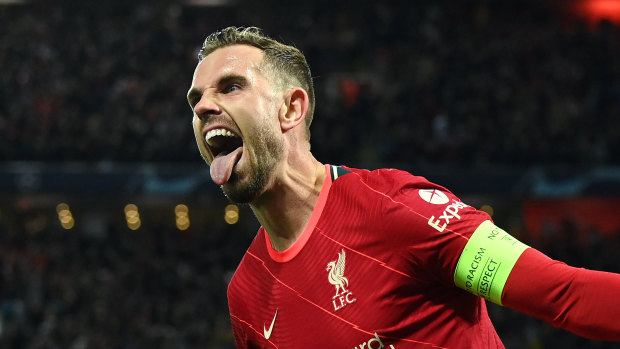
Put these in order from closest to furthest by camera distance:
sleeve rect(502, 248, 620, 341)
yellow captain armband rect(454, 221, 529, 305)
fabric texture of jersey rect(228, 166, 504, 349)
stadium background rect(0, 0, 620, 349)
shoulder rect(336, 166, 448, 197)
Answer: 1. sleeve rect(502, 248, 620, 341)
2. yellow captain armband rect(454, 221, 529, 305)
3. fabric texture of jersey rect(228, 166, 504, 349)
4. shoulder rect(336, 166, 448, 197)
5. stadium background rect(0, 0, 620, 349)

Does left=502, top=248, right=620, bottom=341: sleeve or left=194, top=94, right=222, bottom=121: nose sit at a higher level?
left=502, top=248, right=620, bottom=341: sleeve

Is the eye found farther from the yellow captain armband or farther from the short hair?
the yellow captain armband

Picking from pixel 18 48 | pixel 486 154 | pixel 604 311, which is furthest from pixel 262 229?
pixel 18 48

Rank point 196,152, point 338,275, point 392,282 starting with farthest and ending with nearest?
1. point 196,152
2. point 338,275
3. point 392,282

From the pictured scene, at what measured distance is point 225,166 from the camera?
8.47 ft

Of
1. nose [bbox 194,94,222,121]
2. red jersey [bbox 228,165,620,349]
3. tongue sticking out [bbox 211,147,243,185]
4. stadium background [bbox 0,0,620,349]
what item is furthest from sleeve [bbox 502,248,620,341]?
stadium background [bbox 0,0,620,349]

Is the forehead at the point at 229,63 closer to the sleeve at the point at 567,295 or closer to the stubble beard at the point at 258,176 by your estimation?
the stubble beard at the point at 258,176

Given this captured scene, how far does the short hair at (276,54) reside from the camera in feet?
9.09

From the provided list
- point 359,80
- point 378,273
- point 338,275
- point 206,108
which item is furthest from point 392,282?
point 359,80

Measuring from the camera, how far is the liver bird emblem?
2555 mm

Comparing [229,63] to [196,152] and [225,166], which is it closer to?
[225,166]

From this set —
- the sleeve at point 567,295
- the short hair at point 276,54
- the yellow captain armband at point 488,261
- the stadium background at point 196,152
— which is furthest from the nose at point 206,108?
the stadium background at point 196,152

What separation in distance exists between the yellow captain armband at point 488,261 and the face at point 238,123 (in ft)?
2.40

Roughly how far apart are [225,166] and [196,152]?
50.4ft
